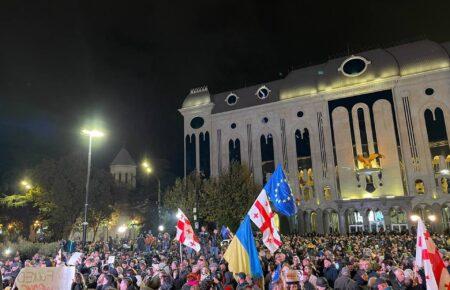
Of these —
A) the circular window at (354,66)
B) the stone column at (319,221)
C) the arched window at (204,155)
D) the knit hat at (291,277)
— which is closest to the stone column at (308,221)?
the stone column at (319,221)

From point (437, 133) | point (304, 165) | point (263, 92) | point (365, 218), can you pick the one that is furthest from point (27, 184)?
point (437, 133)

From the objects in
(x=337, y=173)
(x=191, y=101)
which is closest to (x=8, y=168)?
(x=191, y=101)

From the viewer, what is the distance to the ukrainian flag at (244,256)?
1045cm

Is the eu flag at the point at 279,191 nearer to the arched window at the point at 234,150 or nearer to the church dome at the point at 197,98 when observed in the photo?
the arched window at the point at 234,150

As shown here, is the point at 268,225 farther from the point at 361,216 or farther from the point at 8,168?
the point at 8,168

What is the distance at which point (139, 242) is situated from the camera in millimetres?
29469

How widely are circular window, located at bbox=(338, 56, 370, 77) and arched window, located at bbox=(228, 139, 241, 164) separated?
1737cm

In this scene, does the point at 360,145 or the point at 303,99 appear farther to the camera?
the point at 303,99

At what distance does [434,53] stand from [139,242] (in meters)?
38.8

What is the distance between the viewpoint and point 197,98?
58656 mm

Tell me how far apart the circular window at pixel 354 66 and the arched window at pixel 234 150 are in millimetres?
17369

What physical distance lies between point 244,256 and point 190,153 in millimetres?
46675

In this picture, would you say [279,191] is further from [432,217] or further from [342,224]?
[342,224]

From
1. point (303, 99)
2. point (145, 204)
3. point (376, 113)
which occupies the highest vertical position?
point (303, 99)
